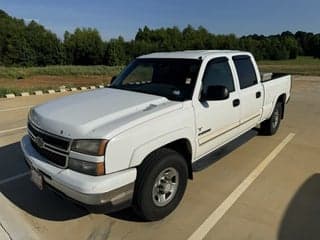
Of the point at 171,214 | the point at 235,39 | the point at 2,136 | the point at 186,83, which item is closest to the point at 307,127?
the point at 186,83

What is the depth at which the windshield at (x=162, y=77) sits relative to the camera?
390 cm

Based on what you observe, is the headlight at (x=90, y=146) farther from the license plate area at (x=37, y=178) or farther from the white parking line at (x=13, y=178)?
the white parking line at (x=13, y=178)

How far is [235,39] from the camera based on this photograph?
68812mm

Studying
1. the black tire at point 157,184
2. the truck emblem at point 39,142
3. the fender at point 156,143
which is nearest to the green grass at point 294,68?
the fender at point 156,143

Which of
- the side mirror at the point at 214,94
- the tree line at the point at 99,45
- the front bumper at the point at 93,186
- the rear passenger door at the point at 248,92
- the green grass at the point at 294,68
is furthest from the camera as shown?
the tree line at the point at 99,45

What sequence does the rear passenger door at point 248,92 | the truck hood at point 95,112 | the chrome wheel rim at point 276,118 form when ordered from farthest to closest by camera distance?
the chrome wheel rim at point 276,118 < the rear passenger door at point 248,92 < the truck hood at point 95,112

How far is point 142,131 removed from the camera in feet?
9.95

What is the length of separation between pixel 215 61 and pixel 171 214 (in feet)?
6.70

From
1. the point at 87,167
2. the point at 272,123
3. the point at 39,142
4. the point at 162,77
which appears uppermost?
the point at 162,77

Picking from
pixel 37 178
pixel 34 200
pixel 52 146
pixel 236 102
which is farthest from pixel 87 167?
pixel 236 102

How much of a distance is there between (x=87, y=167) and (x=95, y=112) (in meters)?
0.67

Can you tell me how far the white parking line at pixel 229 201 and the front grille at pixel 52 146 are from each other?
1426 mm

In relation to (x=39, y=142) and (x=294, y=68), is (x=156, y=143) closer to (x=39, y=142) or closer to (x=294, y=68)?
(x=39, y=142)

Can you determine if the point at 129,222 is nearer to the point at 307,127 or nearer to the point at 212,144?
the point at 212,144
